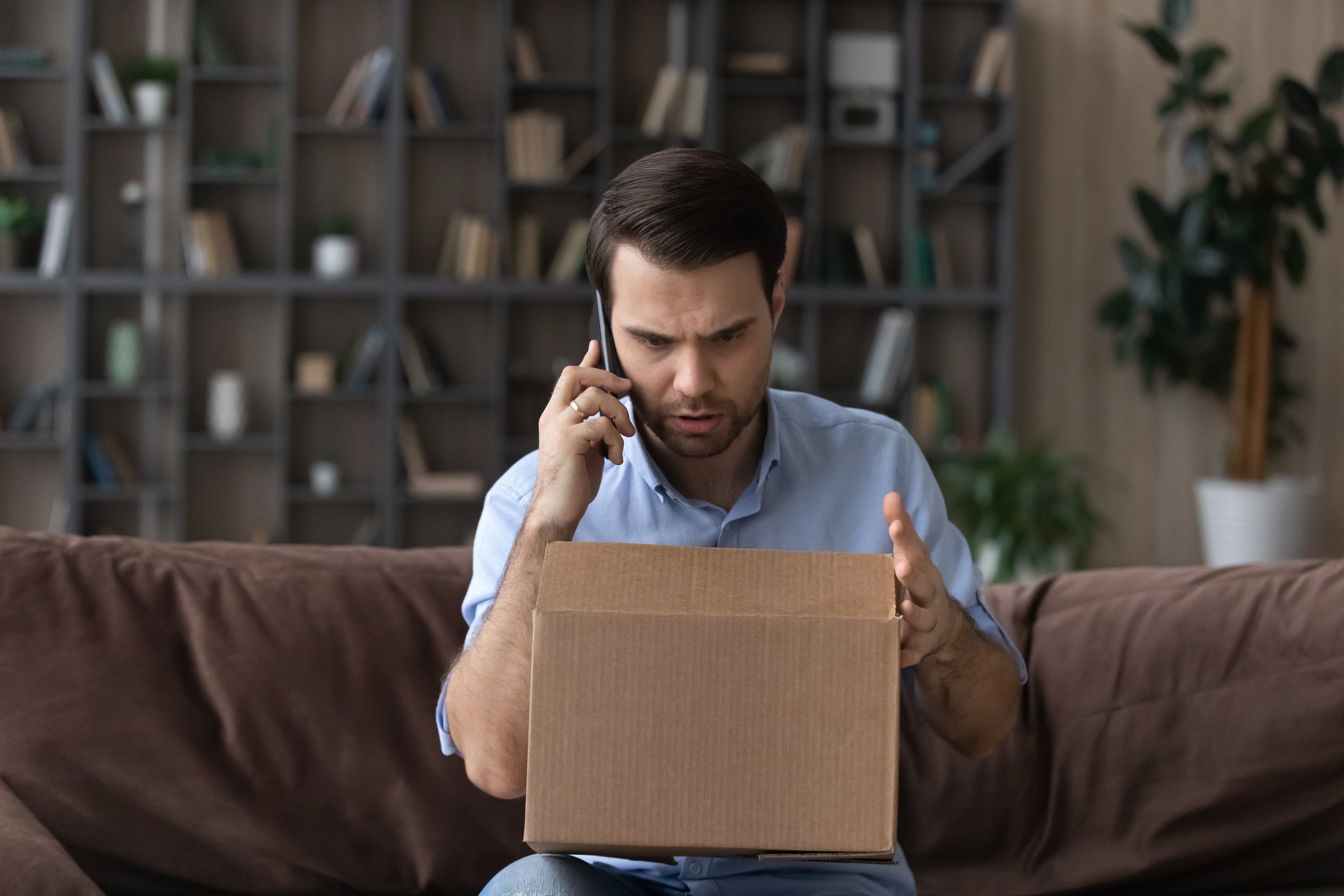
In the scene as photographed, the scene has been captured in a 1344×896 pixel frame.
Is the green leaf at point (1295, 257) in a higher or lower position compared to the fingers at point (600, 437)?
higher

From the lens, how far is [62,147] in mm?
4668

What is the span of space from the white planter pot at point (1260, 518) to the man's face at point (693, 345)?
366cm

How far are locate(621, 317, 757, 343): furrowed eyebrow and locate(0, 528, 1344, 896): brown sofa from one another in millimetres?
490

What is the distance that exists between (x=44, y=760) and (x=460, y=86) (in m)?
3.73

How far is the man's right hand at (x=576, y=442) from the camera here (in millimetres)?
1299

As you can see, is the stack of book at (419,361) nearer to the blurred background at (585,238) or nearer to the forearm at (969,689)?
the blurred background at (585,238)

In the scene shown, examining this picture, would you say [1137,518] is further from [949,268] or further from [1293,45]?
[1293,45]

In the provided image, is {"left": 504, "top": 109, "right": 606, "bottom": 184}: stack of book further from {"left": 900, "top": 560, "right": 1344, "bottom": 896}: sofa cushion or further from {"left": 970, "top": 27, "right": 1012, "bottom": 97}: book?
{"left": 900, "top": 560, "right": 1344, "bottom": 896}: sofa cushion

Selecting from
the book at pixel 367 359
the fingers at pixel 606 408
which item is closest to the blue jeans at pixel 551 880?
the fingers at pixel 606 408

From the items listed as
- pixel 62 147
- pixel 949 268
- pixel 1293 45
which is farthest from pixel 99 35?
pixel 1293 45

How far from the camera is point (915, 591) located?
1.13m

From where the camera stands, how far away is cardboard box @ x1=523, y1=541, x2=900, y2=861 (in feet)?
3.21

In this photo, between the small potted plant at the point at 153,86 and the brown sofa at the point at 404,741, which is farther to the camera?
the small potted plant at the point at 153,86

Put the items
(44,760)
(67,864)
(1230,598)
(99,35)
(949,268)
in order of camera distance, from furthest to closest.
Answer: (949,268) → (99,35) → (1230,598) → (44,760) → (67,864)
